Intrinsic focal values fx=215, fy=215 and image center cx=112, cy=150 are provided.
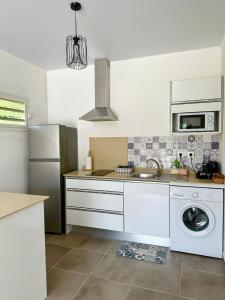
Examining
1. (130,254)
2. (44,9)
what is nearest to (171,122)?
(130,254)

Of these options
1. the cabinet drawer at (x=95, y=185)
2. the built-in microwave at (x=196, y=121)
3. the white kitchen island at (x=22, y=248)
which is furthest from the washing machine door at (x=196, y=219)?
the white kitchen island at (x=22, y=248)

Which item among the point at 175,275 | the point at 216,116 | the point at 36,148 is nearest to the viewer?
the point at 175,275

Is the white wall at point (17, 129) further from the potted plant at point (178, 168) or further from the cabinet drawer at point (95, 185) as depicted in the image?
the potted plant at point (178, 168)

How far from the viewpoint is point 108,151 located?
3.44 meters

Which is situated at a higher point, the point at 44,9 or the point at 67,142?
the point at 44,9

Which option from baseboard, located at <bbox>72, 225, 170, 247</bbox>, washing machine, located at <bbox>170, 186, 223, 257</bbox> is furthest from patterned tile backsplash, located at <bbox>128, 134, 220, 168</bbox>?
baseboard, located at <bbox>72, 225, 170, 247</bbox>

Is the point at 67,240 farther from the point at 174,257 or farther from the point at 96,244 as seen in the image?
the point at 174,257

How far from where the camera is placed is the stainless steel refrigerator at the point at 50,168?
304cm

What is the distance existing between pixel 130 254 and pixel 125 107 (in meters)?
2.05

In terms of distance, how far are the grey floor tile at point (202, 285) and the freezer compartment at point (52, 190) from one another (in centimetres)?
175

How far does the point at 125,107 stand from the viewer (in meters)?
3.33

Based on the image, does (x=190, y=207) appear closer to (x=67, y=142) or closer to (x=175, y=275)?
(x=175, y=275)

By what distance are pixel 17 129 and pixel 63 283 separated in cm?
208

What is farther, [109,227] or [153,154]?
[153,154]
